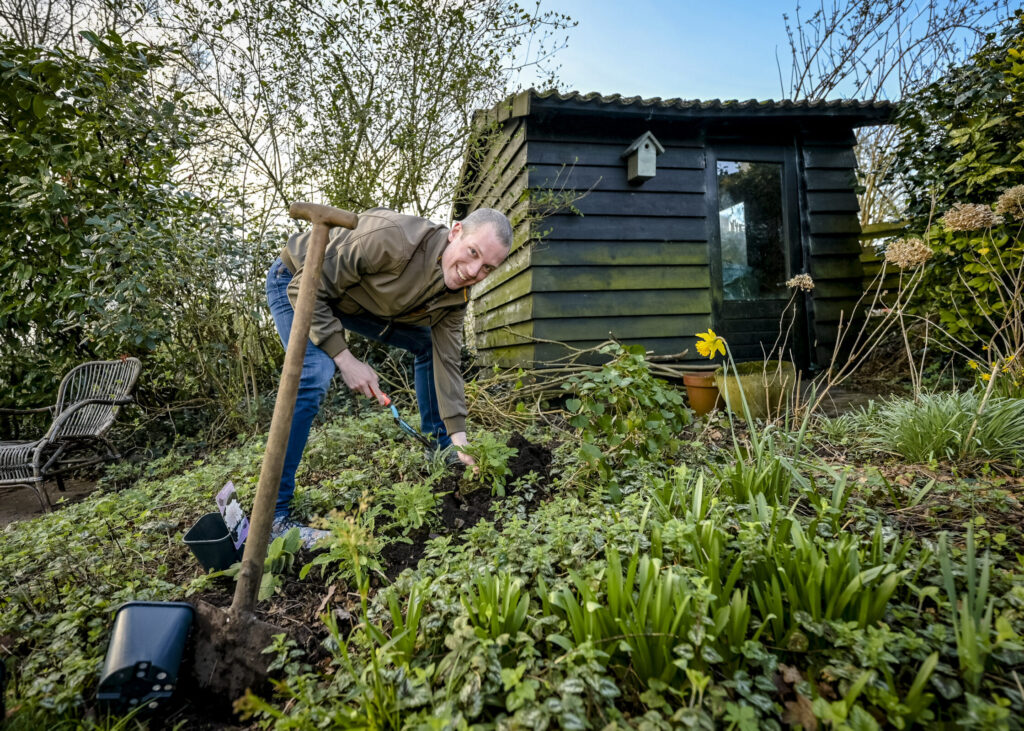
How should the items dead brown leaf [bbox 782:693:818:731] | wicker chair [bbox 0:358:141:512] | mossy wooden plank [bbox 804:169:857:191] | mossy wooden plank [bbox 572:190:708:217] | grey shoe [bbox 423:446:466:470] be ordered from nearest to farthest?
dead brown leaf [bbox 782:693:818:731]
grey shoe [bbox 423:446:466:470]
wicker chair [bbox 0:358:141:512]
mossy wooden plank [bbox 572:190:708:217]
mossy wooden plank [bbox 804:169:857:191]

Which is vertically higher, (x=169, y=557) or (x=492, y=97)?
(x=492, y=97)

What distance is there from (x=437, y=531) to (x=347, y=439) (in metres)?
1.70

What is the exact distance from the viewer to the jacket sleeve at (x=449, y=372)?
8.23 feet

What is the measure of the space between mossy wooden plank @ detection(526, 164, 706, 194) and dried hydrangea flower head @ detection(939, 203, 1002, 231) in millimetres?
2707

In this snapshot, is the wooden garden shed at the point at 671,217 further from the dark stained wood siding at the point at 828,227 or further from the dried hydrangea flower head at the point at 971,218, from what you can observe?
the dried hydrangea flower head at the point at 971,218

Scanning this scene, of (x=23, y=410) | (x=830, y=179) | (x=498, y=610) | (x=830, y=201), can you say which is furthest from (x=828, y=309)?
(x=23, y=410)

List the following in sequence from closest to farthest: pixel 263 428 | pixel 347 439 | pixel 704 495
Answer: pixel 704 495, pixel 347 439, pixel 263 428

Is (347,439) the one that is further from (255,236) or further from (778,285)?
(778,285)

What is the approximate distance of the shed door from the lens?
5.34 metres

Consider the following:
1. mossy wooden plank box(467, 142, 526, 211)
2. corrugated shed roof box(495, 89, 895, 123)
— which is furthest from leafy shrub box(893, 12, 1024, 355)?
mossy wooden plank box(467, 142, 526, 211)

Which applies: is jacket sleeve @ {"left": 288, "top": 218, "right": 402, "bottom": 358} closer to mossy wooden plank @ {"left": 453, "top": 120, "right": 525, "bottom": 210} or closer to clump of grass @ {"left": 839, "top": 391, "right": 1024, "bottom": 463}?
clump of grass @ {"left": 839, "top": 391, "right": 1024, "bottom": 463}

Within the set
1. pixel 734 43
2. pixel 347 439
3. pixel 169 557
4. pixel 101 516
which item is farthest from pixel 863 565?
pixel 734 43

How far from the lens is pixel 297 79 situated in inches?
188

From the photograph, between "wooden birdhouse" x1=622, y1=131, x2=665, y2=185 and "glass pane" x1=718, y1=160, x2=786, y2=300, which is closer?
"wooden birdhouse" x1=622, y1=131, x2=665, y2=185
